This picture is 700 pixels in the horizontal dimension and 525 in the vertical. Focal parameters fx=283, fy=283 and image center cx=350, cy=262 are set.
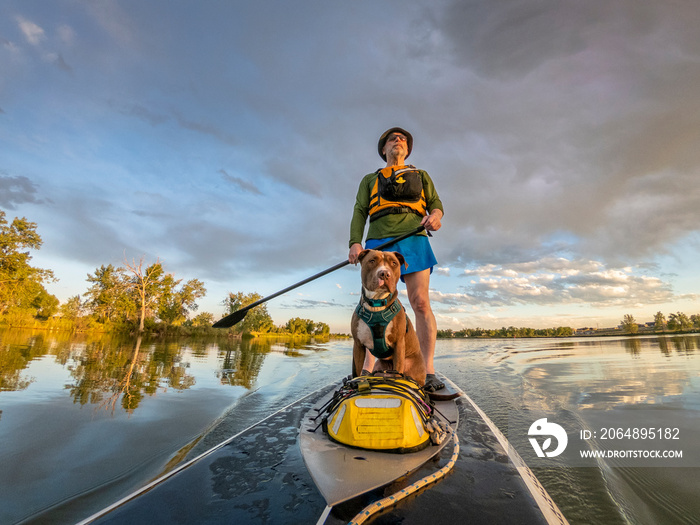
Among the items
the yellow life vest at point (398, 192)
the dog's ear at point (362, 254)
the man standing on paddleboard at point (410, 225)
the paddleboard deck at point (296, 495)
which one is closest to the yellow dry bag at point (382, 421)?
the paddleboard deck at point (296, 495)

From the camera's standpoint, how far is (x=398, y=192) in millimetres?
3732

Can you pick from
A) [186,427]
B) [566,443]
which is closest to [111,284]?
[186,427]

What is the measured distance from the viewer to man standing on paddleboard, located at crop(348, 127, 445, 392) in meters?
3.68

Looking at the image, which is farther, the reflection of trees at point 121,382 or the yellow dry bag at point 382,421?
the reflection of trees at point 121,382

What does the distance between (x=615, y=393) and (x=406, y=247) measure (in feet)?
12.4

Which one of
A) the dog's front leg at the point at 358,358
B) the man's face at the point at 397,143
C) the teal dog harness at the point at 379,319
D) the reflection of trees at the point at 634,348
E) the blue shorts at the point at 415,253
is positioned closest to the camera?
the teal dog harness at the point at 379,319

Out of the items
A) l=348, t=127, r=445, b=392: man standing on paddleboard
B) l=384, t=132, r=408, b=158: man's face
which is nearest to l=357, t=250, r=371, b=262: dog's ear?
l=348, t=127, r=445, b=392: man standing on paddleboard

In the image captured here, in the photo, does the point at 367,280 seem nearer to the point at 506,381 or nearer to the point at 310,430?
the point at 310,430

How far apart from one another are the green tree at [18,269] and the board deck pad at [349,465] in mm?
51596

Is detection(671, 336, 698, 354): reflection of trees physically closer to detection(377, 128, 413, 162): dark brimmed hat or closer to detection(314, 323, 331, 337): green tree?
detection(377, 128, 413, 162): dark brimmed hat

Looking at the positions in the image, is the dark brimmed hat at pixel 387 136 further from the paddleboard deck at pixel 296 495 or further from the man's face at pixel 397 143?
the paddleboard deck at pixel 296 495

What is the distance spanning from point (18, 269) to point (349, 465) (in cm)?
5291

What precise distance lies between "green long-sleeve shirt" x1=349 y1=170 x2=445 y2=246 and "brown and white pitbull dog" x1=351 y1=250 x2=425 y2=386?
0.74 m

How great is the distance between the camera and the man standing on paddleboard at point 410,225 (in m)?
3.68
